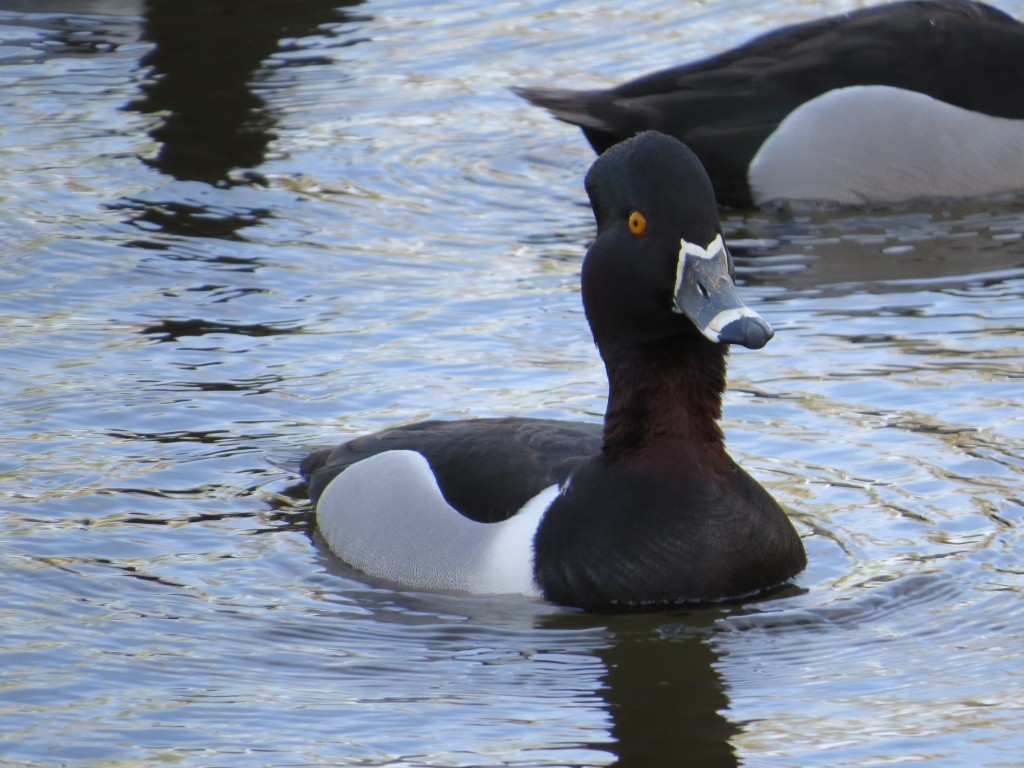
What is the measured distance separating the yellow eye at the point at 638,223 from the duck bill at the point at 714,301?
0.53ft

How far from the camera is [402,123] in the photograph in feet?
44.8

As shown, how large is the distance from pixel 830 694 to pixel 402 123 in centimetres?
836

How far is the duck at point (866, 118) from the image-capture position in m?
12.1

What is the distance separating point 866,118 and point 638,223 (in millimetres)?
5862

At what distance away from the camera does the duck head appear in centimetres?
647

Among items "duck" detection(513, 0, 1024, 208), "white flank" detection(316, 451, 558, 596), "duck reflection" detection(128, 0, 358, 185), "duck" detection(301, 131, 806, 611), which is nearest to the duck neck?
"duck" detection(301, 131, 806, 611)

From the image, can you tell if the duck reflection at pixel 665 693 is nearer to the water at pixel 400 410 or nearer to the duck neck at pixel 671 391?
the water at pixel 400 410

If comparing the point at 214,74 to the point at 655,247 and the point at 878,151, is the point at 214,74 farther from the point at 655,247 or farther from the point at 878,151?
the point at 655,247

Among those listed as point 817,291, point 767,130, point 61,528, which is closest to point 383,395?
point 61,528

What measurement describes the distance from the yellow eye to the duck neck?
0.39 meters

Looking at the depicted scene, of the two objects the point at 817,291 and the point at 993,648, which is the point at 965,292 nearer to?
the point at 817,291

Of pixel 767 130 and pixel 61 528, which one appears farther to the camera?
pixel 767 130

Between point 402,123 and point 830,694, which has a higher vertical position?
point 402,123

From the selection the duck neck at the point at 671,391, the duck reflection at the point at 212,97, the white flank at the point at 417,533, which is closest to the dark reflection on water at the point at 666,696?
the white flank at the point at 417,533
